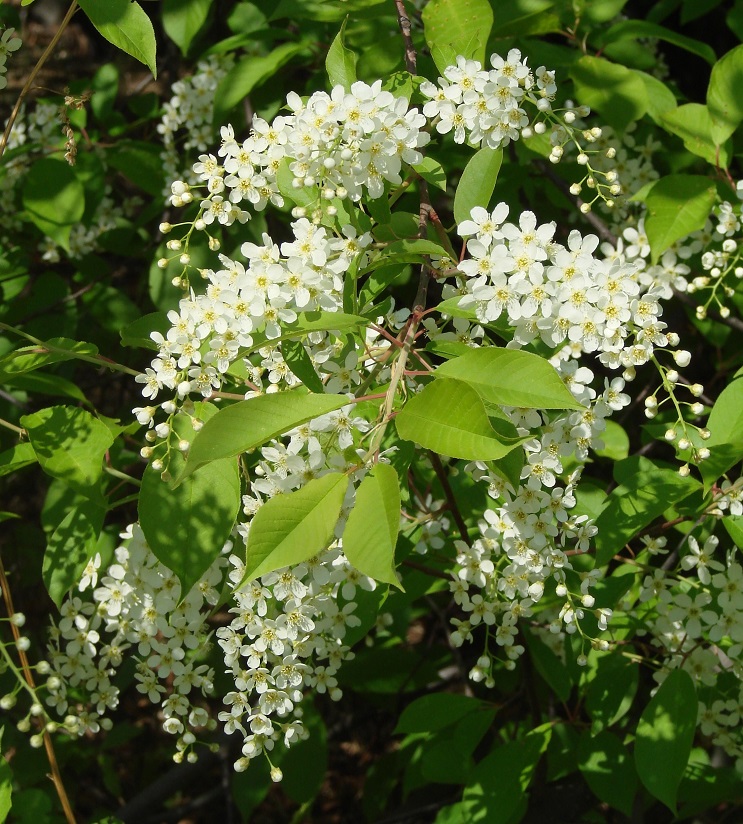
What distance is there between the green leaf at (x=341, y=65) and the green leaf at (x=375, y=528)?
0.98 meters

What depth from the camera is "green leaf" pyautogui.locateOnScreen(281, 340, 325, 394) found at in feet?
5.68

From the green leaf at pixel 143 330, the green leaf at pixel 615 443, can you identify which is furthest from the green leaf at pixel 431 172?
the green leaf at pixel 615 443

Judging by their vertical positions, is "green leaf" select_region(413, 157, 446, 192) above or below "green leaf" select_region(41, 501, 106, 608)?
above

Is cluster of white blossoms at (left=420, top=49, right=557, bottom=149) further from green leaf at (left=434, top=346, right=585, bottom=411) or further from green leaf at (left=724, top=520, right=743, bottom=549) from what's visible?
green leaf at (left=724, top=520, right=743, bottom=549)

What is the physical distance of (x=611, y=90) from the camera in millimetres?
2650

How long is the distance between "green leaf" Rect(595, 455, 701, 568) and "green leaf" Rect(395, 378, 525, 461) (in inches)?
27.5

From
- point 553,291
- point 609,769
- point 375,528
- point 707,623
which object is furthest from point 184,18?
point 609,769

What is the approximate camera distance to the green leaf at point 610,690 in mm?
2379

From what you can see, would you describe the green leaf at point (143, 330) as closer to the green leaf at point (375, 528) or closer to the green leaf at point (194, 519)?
the green leaf at point (194, 519)

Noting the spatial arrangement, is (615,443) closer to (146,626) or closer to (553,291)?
(553,291)

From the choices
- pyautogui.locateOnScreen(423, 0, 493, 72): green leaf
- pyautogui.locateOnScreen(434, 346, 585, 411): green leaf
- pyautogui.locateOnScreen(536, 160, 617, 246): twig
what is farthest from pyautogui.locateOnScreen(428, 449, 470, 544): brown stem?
pyautogui.locateOnScreen(536, 160, 617, 246): twig

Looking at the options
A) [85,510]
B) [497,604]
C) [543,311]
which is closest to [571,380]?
[543,311]

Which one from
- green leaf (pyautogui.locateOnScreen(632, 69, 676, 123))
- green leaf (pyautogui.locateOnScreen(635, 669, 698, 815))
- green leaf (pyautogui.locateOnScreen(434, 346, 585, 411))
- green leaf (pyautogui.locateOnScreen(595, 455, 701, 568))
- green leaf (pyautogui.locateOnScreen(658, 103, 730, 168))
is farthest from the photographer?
green leaf (pyautogui.locateOnScreen(632, 69, 676, 123))

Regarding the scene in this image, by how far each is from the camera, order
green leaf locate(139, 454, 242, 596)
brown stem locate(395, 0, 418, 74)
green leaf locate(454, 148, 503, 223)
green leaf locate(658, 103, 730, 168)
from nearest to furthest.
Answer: green leaf locate(139, 454, 242, 596) → green leaf locate(454, 148, 503, 223) → brown stem locate(395, 0, 418, 74) → green leaf locate(658, 103, 730, 168)
